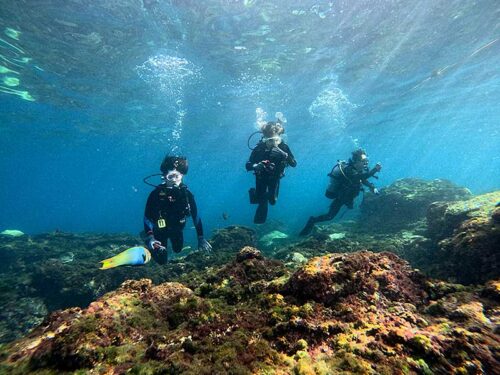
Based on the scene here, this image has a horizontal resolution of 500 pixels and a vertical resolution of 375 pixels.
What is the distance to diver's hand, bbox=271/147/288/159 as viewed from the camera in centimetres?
953

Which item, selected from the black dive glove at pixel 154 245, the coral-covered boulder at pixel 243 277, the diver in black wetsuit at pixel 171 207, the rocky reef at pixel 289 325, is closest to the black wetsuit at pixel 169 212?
the diver in black wetsuit at pixel 171 207

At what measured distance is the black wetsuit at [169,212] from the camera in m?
8.71

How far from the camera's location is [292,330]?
2.30 m

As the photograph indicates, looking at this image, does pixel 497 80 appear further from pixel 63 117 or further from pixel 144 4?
pixel 63 117

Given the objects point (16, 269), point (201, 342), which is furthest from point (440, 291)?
point (16, 269)

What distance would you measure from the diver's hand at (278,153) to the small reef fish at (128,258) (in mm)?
5914

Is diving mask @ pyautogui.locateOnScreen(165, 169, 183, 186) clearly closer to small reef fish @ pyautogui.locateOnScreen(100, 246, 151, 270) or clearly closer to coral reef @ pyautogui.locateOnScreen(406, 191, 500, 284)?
small reef fish @ pyautogui.locateOnScreen(100, 246, 151, 270)

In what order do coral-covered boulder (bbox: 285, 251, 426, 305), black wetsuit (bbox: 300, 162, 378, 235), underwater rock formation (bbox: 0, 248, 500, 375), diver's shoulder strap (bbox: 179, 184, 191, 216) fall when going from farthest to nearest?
1. black wetsuit (bbox: 300, 162, 378, 235)
2. diver's shoulder strap (bbox: 179, 184, 191, 216)
3. coral-covered boulder (bbox: 285, 251, 426, 305)
4. underwater rock formation (bbox: 0, 248, 500, 375)

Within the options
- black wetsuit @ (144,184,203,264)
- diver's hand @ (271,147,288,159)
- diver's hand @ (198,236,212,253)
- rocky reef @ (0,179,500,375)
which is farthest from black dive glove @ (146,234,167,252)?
diver's hand @ (271,147,288,159)

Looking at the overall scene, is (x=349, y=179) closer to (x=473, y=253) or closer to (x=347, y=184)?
(x=347, y=184)

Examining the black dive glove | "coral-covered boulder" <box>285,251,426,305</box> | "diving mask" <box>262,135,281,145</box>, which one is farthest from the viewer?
"diving mask" <box>262,135,281,145</box>

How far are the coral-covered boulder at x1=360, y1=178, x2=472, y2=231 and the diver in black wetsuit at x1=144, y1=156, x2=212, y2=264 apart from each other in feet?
30.9

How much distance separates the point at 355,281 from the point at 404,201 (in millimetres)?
13869

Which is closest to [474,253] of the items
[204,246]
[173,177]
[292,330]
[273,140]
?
[292,330]
